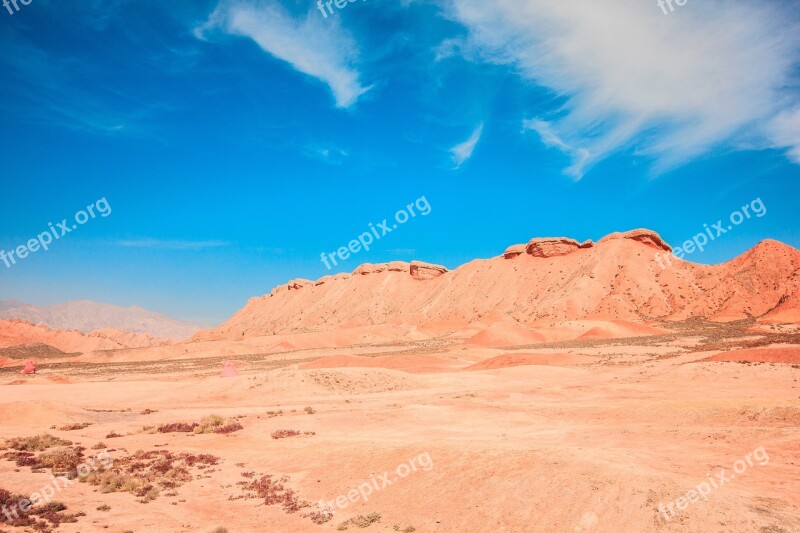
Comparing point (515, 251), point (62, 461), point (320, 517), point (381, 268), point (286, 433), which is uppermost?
point (381, 268)

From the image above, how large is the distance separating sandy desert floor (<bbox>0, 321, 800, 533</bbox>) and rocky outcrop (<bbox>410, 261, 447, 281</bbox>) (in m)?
87.9

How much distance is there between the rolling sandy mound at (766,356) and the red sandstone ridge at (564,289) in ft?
113

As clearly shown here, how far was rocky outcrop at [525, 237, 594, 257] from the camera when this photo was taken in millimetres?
92875

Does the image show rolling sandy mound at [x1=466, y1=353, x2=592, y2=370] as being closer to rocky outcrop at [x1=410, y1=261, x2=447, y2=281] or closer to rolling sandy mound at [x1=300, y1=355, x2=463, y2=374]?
rolling sandy mound at [x1=300, y1=355, x2=463, y2=374]

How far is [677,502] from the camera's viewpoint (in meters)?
7.66

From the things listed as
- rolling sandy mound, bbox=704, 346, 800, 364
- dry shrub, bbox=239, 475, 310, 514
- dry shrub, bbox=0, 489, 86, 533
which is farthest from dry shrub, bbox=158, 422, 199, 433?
rolling sandy mound, bbox=704, 346, 800, 364

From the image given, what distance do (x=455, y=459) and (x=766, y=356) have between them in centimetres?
2502

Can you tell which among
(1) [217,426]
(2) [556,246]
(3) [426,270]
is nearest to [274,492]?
(1) [217,426]

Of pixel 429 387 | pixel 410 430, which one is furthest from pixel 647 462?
pixel 429 387

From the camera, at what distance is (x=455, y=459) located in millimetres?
11172

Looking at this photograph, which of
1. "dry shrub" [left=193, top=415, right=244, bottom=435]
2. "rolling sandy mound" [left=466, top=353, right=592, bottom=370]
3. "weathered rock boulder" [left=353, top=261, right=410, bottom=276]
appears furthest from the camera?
"weathered rock boulder" [left=353, top=261, right=410, bottom=276]

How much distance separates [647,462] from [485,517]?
4135mm

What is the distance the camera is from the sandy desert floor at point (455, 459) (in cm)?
833

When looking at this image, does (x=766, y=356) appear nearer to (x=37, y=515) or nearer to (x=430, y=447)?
(x=430, y=447)
